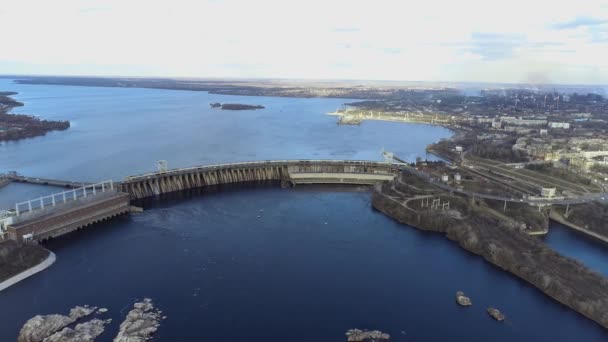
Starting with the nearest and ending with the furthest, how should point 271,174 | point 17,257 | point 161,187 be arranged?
point 17,257 → point 161,187 → point 271,174

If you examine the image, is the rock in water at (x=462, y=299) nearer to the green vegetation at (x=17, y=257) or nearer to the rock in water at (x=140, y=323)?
the rock in water at (x=140, y=323)

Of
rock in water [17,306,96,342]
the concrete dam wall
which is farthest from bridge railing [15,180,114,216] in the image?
rock in water [17,306,96,342]

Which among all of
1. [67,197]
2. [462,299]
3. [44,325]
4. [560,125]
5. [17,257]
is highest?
[560,125]

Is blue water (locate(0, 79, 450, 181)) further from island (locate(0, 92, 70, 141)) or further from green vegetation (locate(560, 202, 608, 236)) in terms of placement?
green vegetation (locate(560, 202, 608, 236))

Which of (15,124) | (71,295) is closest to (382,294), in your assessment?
(71,295)

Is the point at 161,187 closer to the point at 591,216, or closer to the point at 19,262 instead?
the point at 19,262

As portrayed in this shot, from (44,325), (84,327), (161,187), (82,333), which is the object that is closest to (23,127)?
(161,187)
